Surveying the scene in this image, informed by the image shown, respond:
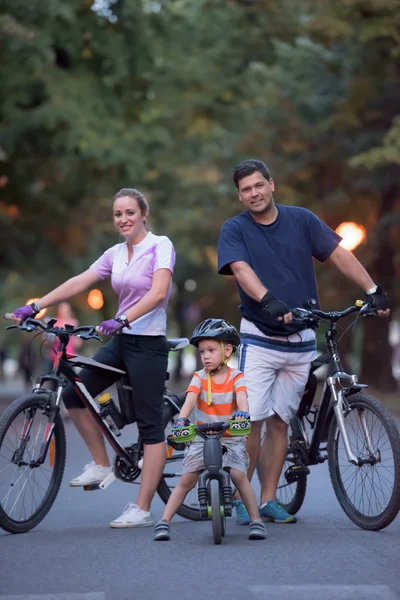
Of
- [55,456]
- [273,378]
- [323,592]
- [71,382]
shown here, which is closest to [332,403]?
[273,378]

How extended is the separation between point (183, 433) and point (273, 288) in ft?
3.76

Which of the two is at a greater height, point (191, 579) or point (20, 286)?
point (20, 286)

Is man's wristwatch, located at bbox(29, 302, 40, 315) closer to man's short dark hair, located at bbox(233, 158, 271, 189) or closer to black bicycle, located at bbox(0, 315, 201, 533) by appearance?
black bicycle, located at bbox(0, 315, 201, 533)

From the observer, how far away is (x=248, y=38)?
2645 cm

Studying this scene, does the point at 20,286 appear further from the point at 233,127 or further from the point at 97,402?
the point at 97,402

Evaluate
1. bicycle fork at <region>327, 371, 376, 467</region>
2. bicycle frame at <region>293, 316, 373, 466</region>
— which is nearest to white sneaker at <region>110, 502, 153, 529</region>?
bicycle frame at <region>293, 316, 373, 466</region>

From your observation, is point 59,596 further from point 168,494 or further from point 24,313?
point 168,494

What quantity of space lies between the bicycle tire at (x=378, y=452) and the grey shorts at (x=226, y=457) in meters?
0.62

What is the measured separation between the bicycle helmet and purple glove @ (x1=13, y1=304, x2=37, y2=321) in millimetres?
998

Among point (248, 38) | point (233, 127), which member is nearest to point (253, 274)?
point (248, 38)

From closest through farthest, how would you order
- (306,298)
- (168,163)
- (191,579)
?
(191,579) → (306,298) → (168,163)

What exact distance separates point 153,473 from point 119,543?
0.83 meters

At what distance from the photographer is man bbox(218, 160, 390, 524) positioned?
772 centimetres

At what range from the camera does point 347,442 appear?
7426 millimetres
